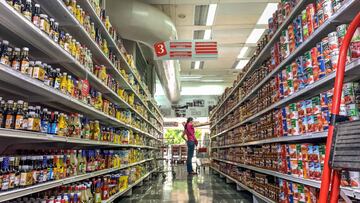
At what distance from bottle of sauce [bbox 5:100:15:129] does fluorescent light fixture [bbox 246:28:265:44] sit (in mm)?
7785

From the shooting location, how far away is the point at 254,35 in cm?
896

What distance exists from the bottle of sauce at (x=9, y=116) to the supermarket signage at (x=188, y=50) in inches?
190

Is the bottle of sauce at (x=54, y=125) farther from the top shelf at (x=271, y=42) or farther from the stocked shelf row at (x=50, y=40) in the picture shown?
the top shelf at (x=271, y=42)

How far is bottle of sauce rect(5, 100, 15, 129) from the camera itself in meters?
1.75

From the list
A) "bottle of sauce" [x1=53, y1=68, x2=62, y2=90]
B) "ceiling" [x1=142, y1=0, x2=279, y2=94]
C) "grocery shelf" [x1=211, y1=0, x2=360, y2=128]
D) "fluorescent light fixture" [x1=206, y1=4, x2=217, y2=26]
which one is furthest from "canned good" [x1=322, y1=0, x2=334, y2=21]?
"fluorescent light fixture" [x1=206, y1=4, x2=217, y2=26]

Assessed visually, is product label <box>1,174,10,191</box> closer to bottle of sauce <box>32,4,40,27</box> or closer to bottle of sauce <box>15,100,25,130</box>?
bottle of sauce <box>15,100,25,130</box>

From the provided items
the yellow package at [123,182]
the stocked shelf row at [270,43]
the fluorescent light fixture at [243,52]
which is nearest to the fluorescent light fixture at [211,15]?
the stocked shelf row at [270,43]

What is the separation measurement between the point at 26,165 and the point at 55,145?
1.37 meters

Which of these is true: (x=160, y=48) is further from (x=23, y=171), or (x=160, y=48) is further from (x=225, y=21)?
(x=23, y=171)

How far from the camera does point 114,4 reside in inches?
220

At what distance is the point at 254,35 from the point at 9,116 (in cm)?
826

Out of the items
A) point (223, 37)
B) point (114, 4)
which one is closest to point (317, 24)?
point (114, 4)

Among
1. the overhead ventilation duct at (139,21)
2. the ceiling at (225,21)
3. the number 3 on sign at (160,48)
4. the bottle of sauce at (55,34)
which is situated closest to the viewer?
the bottle of sauce at (55,34)

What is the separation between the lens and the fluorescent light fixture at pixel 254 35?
8.57m
